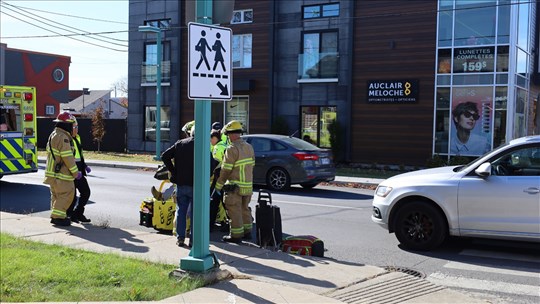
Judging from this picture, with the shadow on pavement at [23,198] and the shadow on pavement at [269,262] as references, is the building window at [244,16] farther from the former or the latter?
the shadow on pavement at [269,262]

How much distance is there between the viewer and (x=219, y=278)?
5656mm

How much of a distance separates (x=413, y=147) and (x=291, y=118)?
584 centimetres

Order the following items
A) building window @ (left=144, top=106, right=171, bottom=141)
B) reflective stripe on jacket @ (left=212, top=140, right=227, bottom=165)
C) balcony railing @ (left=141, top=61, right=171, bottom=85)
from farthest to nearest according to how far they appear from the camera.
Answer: building window @ (left=144, top=106, right=171, bottom=141) → balcony railing @ (left=141, top=61, right=171, bottom=85) → reflective stripe on jacket @ (left=212, top=140, right=227, bottom=165)

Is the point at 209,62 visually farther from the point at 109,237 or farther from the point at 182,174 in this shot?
the point at 109,237

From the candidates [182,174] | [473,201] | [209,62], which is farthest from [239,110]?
[209,62]

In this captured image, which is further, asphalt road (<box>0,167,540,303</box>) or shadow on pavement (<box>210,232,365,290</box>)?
asphalt road (<box>0,167,540,303</box>)

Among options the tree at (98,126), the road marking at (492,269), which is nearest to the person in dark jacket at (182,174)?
the road marking at (492,269)

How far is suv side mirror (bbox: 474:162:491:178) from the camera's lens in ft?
24.0

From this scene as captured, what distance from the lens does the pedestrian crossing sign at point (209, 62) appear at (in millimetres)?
5230

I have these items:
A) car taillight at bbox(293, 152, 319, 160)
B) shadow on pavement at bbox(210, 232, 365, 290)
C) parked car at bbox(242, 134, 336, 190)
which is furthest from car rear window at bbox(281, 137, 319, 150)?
shadow on pavement at bbox(210, 232, 365, 290)

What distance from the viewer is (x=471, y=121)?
21.0 metres

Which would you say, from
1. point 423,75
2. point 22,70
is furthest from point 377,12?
point 22,70

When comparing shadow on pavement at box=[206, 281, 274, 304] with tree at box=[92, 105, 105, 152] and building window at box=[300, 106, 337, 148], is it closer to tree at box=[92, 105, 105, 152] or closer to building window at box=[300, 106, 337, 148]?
building window at box=[300, 106, 337, 148]

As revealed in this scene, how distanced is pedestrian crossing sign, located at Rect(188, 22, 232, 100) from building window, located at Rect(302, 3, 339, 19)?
19161 mm
